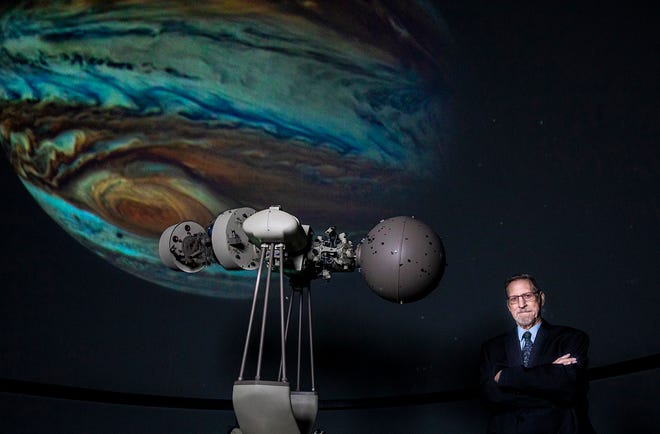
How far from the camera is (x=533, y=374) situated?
3.76 m

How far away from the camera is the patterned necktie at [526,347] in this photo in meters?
4.03

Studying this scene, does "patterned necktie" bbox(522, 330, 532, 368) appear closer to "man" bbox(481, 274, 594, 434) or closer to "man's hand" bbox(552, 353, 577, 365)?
"man" bbox(481, 274, 594, 434)

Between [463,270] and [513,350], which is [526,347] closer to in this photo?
[513,350]

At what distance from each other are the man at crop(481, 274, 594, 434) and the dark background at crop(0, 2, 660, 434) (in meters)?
2.11

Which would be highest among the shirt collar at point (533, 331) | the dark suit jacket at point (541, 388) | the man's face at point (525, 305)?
the man's face at point (525, 305)

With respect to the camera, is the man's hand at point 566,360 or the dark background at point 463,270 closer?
the man's hand at point 566,360

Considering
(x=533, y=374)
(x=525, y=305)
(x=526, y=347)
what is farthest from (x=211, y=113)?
(x=533, y=374)

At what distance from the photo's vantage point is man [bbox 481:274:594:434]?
3744 millimetres

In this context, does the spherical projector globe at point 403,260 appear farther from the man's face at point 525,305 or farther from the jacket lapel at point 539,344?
the jacket lapel at point 539,344

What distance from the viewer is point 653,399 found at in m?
5.64

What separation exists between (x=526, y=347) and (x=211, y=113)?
388 centimetres

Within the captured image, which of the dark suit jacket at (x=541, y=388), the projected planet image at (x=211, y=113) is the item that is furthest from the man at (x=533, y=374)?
the projected planet image at (x=211, y=113)

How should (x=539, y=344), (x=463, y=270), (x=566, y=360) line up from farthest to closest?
(x=463, y=270)
(x=539, y=344)
(x=566, y=360)

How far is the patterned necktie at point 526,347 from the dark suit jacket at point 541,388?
0.09 ft
